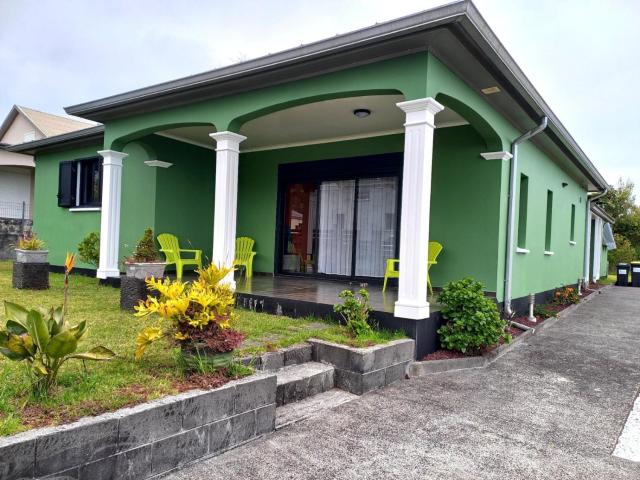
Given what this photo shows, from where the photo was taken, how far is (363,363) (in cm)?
386

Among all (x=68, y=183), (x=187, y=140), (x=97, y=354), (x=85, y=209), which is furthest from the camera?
(x=68, y=183)

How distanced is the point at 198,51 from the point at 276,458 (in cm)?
2484

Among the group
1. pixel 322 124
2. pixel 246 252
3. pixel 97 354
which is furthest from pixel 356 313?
pixel 246 252

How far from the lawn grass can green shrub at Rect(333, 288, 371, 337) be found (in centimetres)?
10

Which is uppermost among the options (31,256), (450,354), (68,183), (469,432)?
(68,183)

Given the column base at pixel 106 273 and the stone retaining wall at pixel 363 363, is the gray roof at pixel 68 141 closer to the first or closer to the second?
the column base at pixel 106 273

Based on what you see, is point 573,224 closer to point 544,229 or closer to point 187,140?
point 544,229

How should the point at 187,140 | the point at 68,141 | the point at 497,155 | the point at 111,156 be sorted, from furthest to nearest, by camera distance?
1. the point at 68,141
2. the point at 187,140
3. the point at 111,156
4. the point at 497,155

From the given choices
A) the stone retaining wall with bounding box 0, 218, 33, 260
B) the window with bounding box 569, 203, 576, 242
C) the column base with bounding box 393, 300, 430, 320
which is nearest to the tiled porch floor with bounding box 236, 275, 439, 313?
the column base with bounding box 393, 300, 430, 320

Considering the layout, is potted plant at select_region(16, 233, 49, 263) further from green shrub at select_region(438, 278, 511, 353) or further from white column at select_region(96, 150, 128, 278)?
green shrub at select_region(438, 278, 511, 353)

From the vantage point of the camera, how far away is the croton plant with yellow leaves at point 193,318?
281 centimetres

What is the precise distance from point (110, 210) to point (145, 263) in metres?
2.48

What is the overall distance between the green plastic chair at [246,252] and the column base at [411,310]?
423cm

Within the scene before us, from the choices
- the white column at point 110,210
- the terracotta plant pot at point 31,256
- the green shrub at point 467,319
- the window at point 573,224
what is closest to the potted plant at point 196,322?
the green shrub at point 467,319
